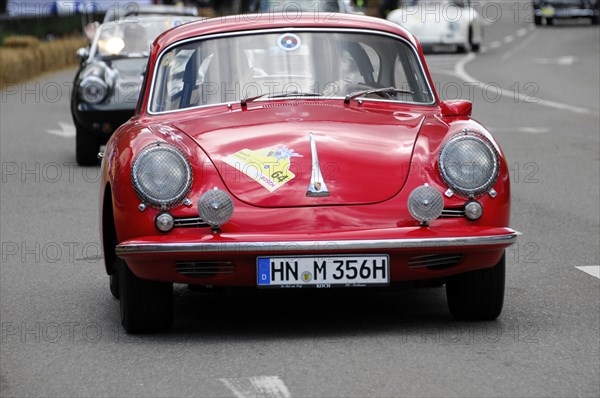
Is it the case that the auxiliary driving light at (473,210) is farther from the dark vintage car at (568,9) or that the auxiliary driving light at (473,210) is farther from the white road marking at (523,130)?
the dark vintage car at (568,9)

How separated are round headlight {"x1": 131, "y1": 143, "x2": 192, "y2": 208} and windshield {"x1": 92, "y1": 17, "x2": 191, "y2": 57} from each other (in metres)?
9.32

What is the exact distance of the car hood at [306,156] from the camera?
20.9ft

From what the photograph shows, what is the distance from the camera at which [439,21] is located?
3659 cm

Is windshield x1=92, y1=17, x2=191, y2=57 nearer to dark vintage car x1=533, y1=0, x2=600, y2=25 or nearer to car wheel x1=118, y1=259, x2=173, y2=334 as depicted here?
car wheel x1=118, y1=259, x2=173, y2=334

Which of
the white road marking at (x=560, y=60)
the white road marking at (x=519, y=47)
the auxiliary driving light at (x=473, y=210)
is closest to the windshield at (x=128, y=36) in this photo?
the auxiliary driving light at (x=473, y=210)

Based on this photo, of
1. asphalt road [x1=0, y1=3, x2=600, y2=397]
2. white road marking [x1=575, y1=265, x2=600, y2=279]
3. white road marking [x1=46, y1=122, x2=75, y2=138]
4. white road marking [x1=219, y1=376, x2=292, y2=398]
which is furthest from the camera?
white road marking [x1=46, y1=122, x2=75, y2=138]

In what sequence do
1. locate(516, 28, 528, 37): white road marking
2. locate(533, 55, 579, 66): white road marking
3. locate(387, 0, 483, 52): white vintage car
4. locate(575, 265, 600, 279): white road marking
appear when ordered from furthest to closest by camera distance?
locate(516, 28, 528, 37): white road marking < locate(387, 0, 483, 52): white vintage car < locate(533, 55, 579, 66): white road marking < locate(575, 265, 600, 279): white road marking

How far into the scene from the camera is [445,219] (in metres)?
6.36

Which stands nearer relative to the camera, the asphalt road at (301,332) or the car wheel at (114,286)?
the asphalt road at (301,332)

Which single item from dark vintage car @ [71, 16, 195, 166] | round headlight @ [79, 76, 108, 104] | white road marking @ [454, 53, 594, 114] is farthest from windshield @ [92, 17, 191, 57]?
white road marking @ [454, 53, 594, 114]

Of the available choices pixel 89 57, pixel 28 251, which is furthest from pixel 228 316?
pixel 89 57

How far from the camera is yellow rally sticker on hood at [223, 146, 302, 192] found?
6395 millimetres

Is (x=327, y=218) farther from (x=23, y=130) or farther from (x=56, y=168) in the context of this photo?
(x=23, y=130)

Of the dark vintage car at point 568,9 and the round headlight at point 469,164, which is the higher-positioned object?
the round headlight at point 469,164
